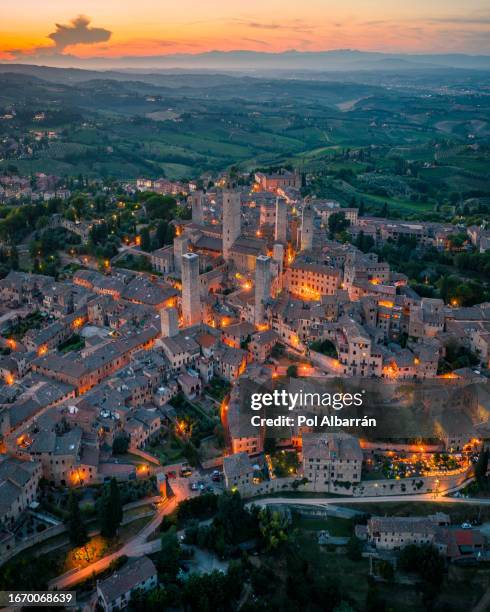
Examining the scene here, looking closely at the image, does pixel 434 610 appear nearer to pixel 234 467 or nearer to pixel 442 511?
pixel 442 511

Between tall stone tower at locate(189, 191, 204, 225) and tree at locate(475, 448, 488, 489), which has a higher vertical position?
tall stone tower at locate(189, 191, 204, 225)

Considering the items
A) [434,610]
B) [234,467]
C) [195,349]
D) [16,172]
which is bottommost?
[434,610]

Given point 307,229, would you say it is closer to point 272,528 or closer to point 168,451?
point 168,451

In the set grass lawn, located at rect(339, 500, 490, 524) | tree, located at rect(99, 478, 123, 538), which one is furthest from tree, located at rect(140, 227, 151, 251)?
grass lawn, located at rect(339, 500, 490, 524)

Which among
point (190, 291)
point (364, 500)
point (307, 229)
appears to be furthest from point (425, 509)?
point (307, 229)

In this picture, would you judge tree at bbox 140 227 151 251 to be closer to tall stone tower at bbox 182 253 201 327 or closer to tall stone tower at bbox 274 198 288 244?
tall stone tower at bbox 274 198 288 244

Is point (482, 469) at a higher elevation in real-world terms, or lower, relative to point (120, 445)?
lower

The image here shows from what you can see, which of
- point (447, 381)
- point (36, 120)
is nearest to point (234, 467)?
point (447, 381)
